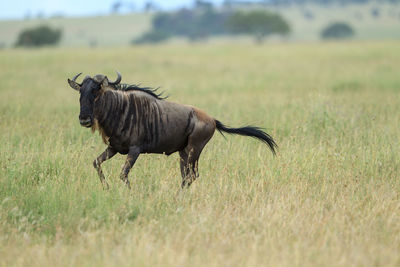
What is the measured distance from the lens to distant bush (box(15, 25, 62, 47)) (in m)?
64.2

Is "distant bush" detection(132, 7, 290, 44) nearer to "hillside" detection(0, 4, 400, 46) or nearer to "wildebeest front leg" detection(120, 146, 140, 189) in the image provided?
"hillside" detection(0, 4, 400, 46)

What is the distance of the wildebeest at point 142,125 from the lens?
20.3ft

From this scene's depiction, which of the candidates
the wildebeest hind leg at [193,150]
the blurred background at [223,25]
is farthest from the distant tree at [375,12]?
the wildebeest hind leg at [193,150]

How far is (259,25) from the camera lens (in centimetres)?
8238

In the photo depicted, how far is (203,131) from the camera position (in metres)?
6.63

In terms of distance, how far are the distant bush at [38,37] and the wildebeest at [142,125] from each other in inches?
2395

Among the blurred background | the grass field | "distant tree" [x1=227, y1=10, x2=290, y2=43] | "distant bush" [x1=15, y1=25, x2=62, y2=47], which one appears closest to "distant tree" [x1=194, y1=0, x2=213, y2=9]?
the blurred background

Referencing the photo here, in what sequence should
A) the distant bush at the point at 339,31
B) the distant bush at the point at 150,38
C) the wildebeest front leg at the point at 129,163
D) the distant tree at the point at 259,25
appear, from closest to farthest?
the wildebeest front leg at the point at 129,163 → the distant tree at the point at 259,25 → the distant bush at the point at 150,38 → the distant bush at the point at 339,31

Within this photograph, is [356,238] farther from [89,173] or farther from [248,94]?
[248,94]

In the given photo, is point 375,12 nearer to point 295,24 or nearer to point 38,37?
point 295,24

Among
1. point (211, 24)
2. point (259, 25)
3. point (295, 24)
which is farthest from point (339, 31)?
point (295, 24)

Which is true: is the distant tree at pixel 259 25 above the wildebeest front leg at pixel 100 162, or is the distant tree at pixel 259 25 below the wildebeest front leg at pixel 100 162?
above

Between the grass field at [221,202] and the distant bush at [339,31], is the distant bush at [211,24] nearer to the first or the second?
the distant bush at [339,31]

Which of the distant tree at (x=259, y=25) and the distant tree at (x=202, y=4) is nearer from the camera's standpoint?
the distant tree at (x=259, y=25)
